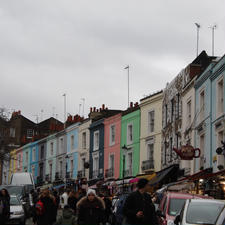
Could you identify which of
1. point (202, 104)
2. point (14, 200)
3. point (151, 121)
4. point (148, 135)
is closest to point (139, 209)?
point (14, 200)

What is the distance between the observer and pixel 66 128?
68.0 meters

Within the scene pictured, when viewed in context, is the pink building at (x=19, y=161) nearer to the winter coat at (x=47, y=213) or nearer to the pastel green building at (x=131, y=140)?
the pastel green building at (x=131, y=140)

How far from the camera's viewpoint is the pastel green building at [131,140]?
50412 millimetres

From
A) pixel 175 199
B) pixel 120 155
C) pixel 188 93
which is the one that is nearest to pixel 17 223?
pixel 175 199

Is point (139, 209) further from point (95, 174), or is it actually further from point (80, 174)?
point (80, 174)

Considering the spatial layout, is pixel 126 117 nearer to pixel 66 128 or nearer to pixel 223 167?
pixel 66 128

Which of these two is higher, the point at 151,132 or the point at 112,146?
the point at 151,132

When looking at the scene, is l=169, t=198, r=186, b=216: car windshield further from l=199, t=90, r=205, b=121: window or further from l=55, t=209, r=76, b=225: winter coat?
l=199, t=90, r=205, b=121: window

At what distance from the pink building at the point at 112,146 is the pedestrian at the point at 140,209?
4154 cm

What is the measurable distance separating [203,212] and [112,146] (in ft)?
126

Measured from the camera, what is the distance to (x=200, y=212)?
17.2 metres

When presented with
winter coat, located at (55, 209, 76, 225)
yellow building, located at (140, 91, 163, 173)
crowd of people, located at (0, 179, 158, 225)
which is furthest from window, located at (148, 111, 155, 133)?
winter coat, located at (55, 209, 76, 225)

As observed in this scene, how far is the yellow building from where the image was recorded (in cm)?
4681

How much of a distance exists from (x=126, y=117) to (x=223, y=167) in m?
22.5
